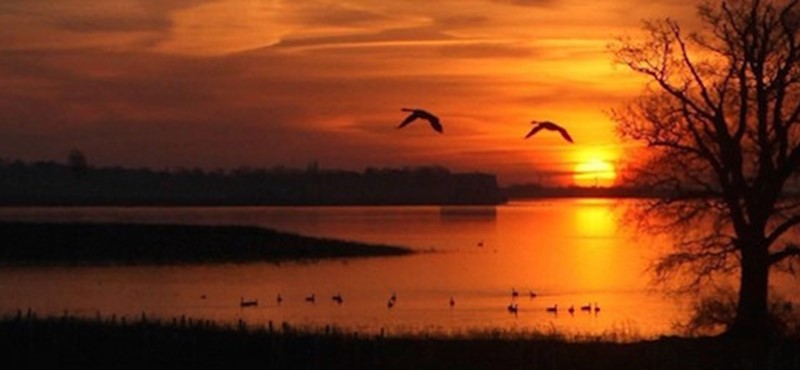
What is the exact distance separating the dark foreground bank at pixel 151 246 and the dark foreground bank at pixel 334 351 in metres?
65.5

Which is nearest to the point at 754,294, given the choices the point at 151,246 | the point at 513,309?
the point at 513,309

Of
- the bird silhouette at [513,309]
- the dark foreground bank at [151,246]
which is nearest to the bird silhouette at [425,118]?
the bird silhouette at [513,309]

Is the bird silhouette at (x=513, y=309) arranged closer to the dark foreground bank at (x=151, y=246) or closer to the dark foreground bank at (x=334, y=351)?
the dark foreground bank at (x=334, y=351)

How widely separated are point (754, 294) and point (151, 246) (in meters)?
74.0

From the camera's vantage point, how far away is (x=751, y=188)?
3362 centimetres

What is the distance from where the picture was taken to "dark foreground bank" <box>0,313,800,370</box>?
1078 inches

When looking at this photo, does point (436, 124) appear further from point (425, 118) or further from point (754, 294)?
point (754, 294)

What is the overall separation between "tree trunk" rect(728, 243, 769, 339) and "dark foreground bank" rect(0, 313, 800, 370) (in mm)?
1499

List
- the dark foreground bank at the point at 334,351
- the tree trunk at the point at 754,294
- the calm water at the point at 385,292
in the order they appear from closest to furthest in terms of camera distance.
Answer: the dark foreground bank at the point at 334,351, the tree trunk at the point at 754,294, the calm water at the point at 385,292

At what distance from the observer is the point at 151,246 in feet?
336

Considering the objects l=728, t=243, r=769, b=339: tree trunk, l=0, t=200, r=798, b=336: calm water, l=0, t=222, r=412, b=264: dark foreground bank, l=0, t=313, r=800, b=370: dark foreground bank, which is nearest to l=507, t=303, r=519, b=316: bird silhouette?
l=0, t=200, r=798, b=336: calm water

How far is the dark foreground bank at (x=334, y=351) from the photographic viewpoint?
27.4 meters

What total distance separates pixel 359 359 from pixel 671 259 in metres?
10.3

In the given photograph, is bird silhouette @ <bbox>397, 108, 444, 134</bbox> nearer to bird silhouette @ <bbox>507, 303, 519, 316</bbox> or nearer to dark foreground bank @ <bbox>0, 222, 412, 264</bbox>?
bird silhouette @ <bbox>507, 303, 519, 316</bbox>
